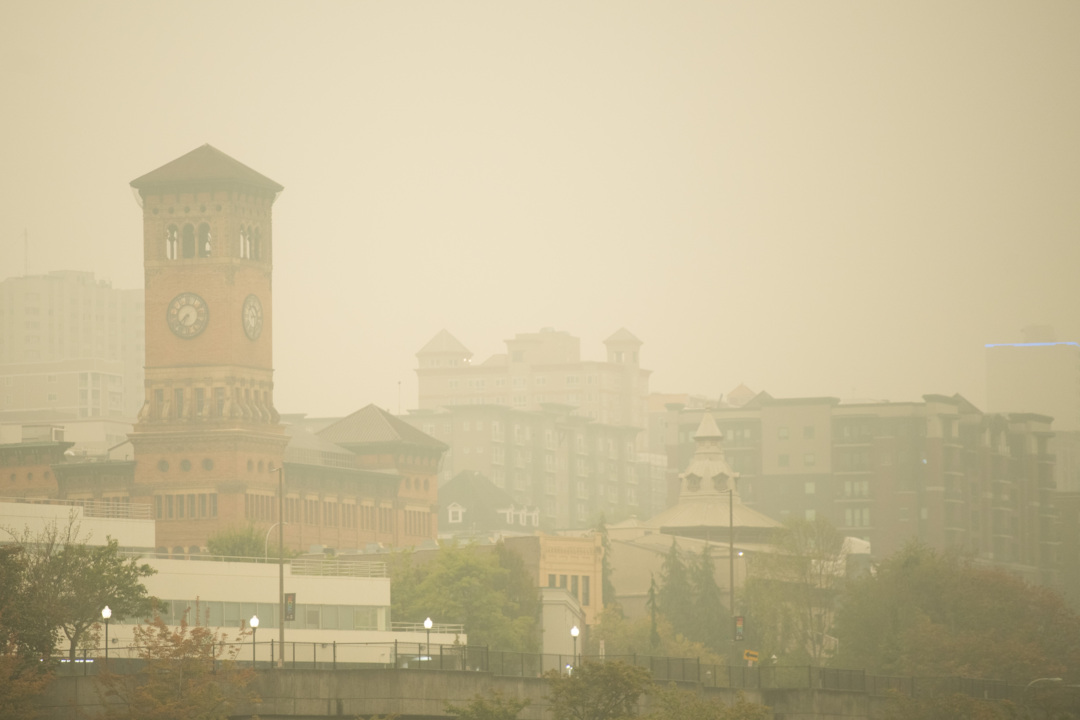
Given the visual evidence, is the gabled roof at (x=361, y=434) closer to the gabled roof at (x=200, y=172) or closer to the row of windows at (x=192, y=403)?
the row of windows at (x=192, y=403)

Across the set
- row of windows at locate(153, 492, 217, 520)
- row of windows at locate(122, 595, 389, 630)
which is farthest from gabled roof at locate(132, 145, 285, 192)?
row of windows at locate(122, 595, 389, 630)

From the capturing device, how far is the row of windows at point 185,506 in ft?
538

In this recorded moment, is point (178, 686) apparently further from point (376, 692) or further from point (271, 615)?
point (271, 615)

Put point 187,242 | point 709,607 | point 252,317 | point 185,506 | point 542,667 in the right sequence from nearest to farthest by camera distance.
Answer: point 542,667
point 709,607
point 185,506
point 187,242
point 252,317

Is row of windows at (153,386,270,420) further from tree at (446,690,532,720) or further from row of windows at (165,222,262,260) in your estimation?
tree at (446,690,532,720)

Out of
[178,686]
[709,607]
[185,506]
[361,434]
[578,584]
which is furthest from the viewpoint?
[361,434]

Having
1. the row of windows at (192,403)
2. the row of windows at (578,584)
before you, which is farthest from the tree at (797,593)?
the row of windows at (192,403)

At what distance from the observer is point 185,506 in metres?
164

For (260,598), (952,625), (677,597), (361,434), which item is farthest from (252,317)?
(260,598)

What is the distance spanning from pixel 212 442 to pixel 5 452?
63.6 feet

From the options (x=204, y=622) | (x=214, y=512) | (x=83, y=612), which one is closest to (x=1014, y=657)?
(x=204, y=622)

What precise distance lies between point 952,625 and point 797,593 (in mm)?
23041

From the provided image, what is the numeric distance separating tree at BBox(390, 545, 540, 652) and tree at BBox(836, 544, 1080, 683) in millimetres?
18650

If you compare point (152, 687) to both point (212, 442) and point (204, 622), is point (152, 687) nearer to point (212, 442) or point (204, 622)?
point (204, 622)
